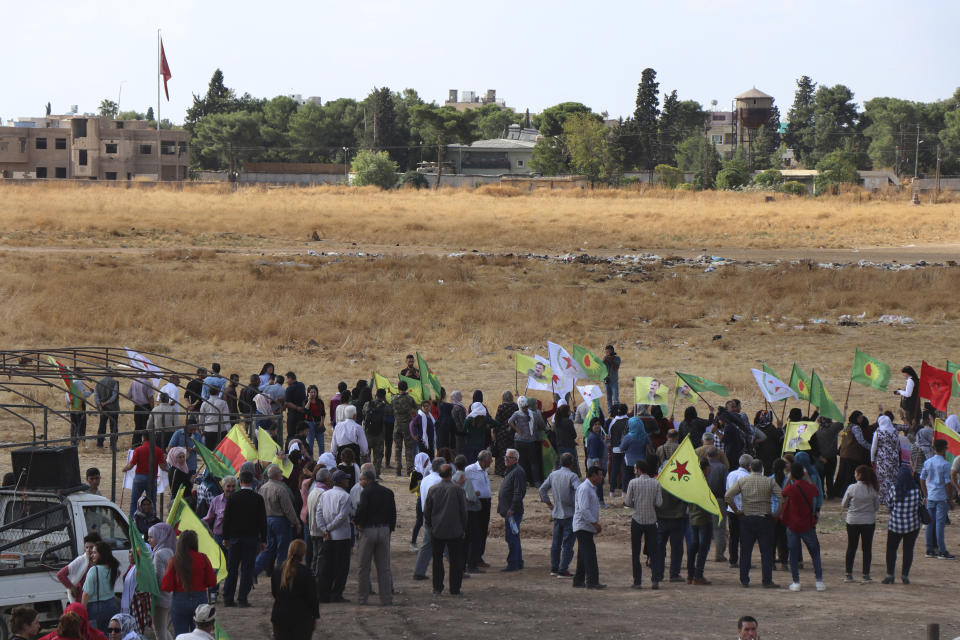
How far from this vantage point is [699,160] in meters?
124

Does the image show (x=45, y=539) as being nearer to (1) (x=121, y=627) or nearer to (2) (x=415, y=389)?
(1) (x=121, y=627)

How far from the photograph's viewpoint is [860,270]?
41906 mm

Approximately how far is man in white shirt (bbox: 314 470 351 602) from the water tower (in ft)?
436

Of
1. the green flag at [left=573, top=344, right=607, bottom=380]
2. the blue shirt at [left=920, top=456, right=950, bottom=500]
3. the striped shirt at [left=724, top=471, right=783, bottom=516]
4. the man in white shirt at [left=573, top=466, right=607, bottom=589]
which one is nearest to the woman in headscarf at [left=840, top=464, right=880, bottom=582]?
the striped shirt at [left=724, top=471, right=783, bottom=516]

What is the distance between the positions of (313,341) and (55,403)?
888cm

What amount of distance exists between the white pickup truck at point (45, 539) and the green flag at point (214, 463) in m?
1.47

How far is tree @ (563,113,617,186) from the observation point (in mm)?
111375

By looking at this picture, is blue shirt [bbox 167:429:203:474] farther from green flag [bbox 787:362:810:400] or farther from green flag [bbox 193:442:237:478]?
green flag [bbox 787:362:810:400]

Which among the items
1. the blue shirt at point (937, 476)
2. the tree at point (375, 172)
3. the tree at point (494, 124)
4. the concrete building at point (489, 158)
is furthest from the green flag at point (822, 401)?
the tree at point (494, 124)

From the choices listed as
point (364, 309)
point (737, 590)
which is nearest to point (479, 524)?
point (737, 590)

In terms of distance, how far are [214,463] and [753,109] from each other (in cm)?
13553

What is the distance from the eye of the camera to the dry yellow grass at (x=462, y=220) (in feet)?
183

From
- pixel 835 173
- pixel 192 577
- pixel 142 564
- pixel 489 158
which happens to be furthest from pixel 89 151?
pixel 142 564

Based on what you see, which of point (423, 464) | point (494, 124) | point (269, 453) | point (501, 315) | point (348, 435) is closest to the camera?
point (269, 453)
